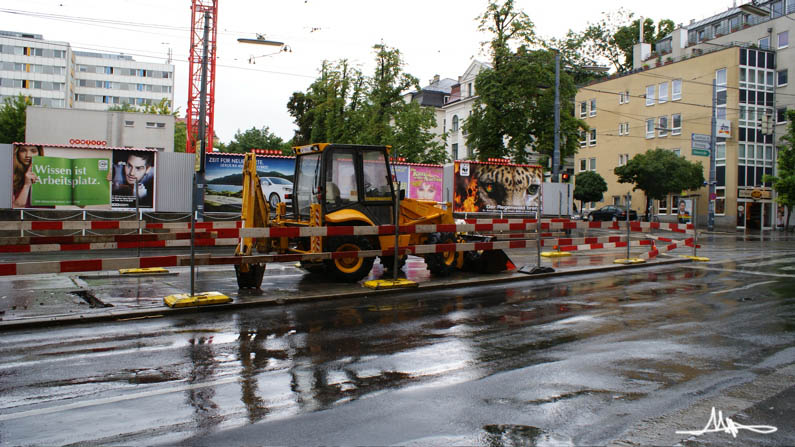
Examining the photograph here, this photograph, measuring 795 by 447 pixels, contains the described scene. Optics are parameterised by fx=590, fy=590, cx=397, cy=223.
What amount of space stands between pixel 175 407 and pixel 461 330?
368 centimetres

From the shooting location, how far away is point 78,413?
4.28 metres

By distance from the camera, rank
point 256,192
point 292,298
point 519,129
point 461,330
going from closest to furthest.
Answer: point 461,330 < point 292,298 < point 256,192 < point 519,129

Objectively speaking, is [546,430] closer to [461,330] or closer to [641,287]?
[461,330]

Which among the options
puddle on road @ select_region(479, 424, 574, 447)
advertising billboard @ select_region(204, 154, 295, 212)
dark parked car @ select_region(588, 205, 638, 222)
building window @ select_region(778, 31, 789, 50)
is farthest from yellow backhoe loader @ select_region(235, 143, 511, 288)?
building window @ select_region(778, 31, 789, 50)

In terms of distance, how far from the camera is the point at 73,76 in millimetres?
100938

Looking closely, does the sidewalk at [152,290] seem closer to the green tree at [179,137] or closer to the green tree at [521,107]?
the green tree at [521,107]

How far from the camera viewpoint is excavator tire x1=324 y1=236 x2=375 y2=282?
10.8 m

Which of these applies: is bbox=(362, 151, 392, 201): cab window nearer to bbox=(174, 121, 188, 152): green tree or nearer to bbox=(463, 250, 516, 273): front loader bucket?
bbox=(463, 250, 516, 273): front loader bucket

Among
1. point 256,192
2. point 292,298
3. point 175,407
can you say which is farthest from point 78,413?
point 256,192

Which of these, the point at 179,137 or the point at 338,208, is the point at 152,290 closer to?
the point at 338,208

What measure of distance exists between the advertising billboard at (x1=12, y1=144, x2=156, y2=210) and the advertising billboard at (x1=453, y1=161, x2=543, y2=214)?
14.7 metres

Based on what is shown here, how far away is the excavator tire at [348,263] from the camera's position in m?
10.8

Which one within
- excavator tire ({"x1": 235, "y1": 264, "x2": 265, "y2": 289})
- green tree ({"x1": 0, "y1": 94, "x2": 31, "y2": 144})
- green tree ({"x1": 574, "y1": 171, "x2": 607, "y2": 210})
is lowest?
excavator tire ({"x1": 235, "y1": 264, "x2": 265, "y2": 289})

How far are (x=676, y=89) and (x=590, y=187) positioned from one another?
10992 millimetres
